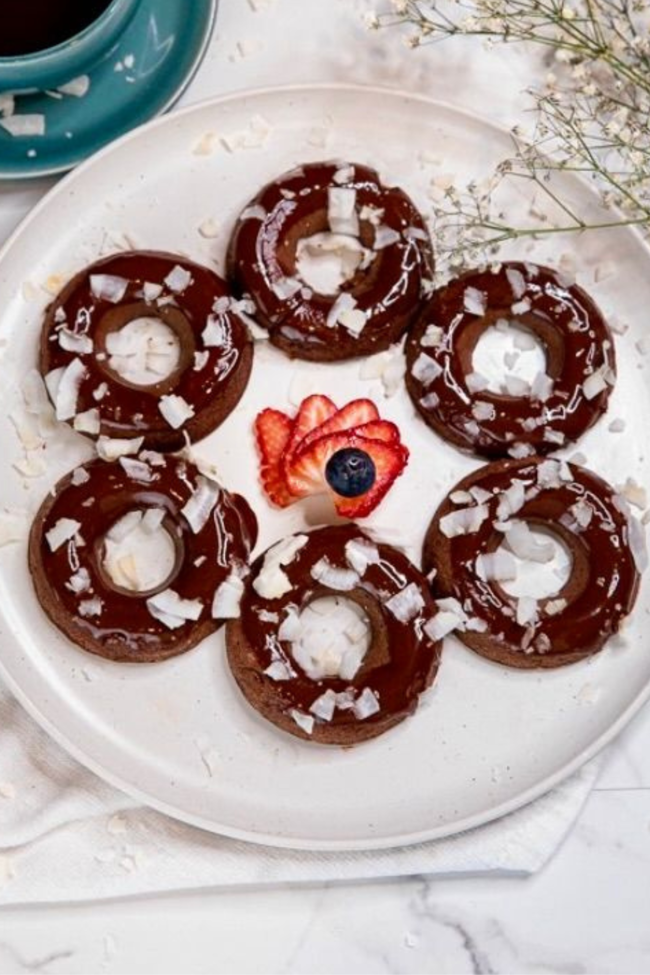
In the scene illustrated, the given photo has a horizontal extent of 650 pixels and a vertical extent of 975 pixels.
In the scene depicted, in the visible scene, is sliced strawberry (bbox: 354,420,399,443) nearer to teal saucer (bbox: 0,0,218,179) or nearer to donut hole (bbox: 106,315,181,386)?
donut hole (bbox: 106,315,181,386)

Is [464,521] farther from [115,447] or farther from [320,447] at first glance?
[115,447]

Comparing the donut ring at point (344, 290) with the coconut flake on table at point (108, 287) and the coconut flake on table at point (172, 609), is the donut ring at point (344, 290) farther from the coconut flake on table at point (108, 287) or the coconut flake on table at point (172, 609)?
the coconut flake on table at point (172, 609)

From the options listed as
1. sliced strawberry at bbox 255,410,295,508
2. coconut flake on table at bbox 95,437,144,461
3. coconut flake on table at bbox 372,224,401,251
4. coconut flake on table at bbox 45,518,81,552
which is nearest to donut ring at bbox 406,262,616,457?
coconut flake on table at bbox 372,224,401,251

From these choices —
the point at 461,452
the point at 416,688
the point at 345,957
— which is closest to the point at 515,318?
the point at 461,452

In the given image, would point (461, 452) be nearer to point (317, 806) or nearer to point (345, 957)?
point (317, 806)

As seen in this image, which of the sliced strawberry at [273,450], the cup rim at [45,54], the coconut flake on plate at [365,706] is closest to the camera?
the cup rim at [45,54]

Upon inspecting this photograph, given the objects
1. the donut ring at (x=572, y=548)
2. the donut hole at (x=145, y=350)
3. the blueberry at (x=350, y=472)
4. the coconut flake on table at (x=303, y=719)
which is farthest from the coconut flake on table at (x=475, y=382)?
the coconut flake on table at (x=303, y=719)
